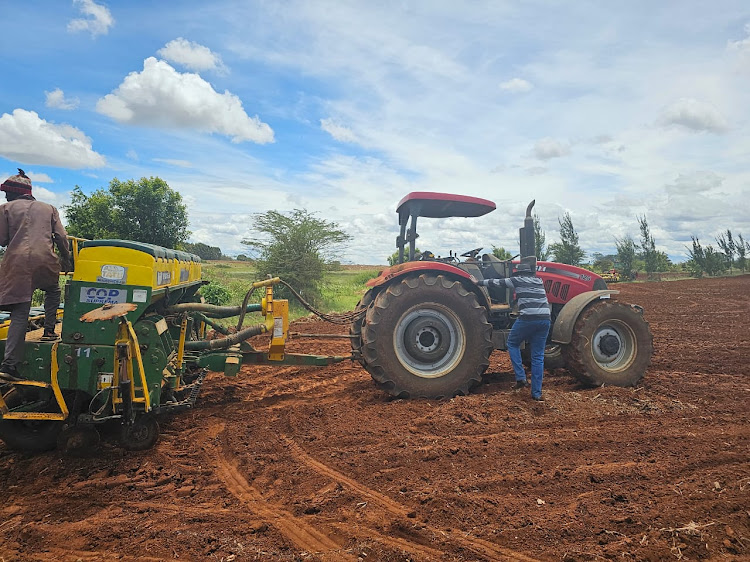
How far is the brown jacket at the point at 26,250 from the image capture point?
3.99 meters

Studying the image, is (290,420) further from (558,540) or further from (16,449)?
(558,540)

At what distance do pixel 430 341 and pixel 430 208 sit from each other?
5.94 ft

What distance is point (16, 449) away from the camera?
4172 mm

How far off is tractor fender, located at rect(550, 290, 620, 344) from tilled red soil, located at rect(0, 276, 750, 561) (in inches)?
26.1

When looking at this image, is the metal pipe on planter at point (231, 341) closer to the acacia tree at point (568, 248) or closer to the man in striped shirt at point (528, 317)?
Result: the man in striped shirt at point (528, 317)

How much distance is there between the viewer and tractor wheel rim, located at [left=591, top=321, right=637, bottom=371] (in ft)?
20.3

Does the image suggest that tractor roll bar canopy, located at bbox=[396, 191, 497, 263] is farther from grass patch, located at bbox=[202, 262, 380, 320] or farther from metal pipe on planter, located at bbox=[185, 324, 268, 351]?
grass patch, located at bbox=[202, 262, 380, 320]

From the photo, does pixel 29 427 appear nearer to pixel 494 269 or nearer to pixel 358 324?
pixel 358 324

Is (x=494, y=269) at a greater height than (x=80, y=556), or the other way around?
(x=494, y=269)

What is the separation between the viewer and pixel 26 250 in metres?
4.04

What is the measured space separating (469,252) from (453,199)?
1001 millimetres

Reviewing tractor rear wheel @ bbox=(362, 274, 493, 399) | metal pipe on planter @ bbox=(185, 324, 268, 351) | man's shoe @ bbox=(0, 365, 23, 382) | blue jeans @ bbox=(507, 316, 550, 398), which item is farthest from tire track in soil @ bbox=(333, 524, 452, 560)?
blue jeans @ bbox=(507, 316, 550, 398)

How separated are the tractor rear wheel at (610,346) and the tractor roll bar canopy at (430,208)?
6.19 ft

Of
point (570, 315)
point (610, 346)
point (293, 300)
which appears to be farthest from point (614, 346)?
point (293, 300)
